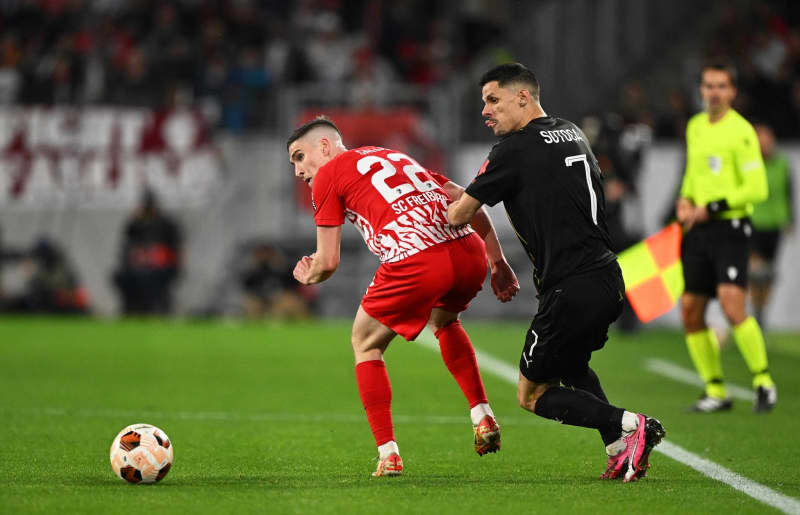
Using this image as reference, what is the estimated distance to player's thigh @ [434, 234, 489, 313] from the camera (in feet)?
20.9

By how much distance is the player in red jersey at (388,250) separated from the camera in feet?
20.6

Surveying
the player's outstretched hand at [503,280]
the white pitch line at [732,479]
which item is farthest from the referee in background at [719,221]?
the player's outstretched hand at [503,280]

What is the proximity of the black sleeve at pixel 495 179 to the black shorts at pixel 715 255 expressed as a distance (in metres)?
3.55

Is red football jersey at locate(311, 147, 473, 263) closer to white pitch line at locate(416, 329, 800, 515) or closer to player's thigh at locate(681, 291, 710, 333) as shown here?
white pitch line at locate(416, 329, 800, 515)

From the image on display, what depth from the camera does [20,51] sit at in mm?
22297

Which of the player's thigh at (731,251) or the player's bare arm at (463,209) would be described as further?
the player's thigh at (731,251)

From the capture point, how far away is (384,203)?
20.8ft

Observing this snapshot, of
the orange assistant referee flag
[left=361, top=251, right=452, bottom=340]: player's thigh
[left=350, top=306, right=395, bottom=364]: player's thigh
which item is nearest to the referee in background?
the orange assistant referee flag

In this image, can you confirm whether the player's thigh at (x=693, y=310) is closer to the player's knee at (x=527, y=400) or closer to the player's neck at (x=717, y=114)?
the player's neck at (x=717, y=114)

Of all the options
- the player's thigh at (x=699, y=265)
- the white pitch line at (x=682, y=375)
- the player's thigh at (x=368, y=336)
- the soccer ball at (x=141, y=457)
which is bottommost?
the white pitch line at (x=682, y=375)

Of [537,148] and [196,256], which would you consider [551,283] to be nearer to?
[537,148]

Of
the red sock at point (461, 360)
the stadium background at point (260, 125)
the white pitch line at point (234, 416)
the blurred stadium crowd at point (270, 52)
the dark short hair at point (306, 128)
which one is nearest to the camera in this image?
the dark short hair at point (306, 128)

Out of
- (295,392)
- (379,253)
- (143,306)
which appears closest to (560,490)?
(379,253)

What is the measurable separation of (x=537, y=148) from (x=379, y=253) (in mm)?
964
